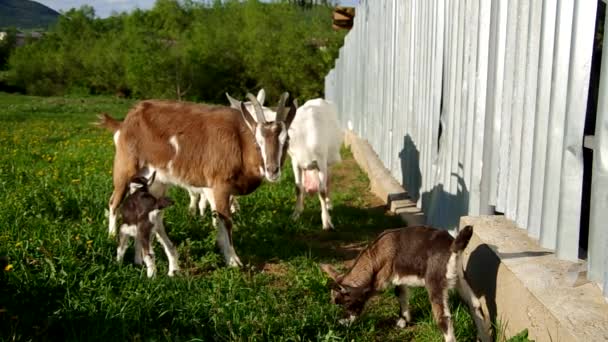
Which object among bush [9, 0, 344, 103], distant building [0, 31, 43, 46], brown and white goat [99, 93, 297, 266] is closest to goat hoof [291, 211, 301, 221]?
brown and white goat [99, 93, 297, 266]

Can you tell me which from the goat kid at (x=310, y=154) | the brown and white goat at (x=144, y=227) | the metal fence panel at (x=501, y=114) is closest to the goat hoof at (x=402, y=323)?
the metal fence panel at (x=501, y=114)

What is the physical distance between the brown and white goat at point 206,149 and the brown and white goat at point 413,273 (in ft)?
4.99

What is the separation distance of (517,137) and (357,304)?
1.50m

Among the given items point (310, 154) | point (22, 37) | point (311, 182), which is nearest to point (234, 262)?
point (311, 182)

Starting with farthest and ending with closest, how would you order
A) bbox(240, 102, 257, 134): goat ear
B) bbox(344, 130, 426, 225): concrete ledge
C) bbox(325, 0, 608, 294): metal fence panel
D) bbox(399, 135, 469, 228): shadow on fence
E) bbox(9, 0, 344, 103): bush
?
bbox(9, 0, 344, 103): bush → bbox(344, 130, 426, 225): concrete ledge → bbox(240, 102, 257, 134): goat ear → bbox(399, 135, 469, 228): shadow on fence → bbox(325, 0, 608, 294): metal fence panel

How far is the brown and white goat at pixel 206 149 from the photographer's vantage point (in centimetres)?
544

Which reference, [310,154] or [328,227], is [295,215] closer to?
[328,227]

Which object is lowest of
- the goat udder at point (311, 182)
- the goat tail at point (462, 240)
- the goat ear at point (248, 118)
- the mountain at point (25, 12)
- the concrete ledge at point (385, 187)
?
the concrete ledge at point (385, 187)

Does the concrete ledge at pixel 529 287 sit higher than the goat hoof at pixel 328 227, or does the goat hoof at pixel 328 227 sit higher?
the concrete ledge at pixel 529 287

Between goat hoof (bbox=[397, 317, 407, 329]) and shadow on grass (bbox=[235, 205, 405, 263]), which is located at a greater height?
goat hoof (bbox=[397, 317, 407, 329])

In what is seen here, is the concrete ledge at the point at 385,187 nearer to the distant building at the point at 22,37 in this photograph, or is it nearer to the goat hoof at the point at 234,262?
the goat hoof at the point at 234,262

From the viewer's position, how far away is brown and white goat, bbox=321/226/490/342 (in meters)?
3.67

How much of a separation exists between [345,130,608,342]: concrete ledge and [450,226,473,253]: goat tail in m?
0.26

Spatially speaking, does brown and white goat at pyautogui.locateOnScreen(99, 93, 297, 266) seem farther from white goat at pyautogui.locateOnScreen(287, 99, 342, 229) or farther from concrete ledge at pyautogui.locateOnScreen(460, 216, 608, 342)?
concrete ledge at pyautogui.locateOnScreen(460, 216, 608, 342)
